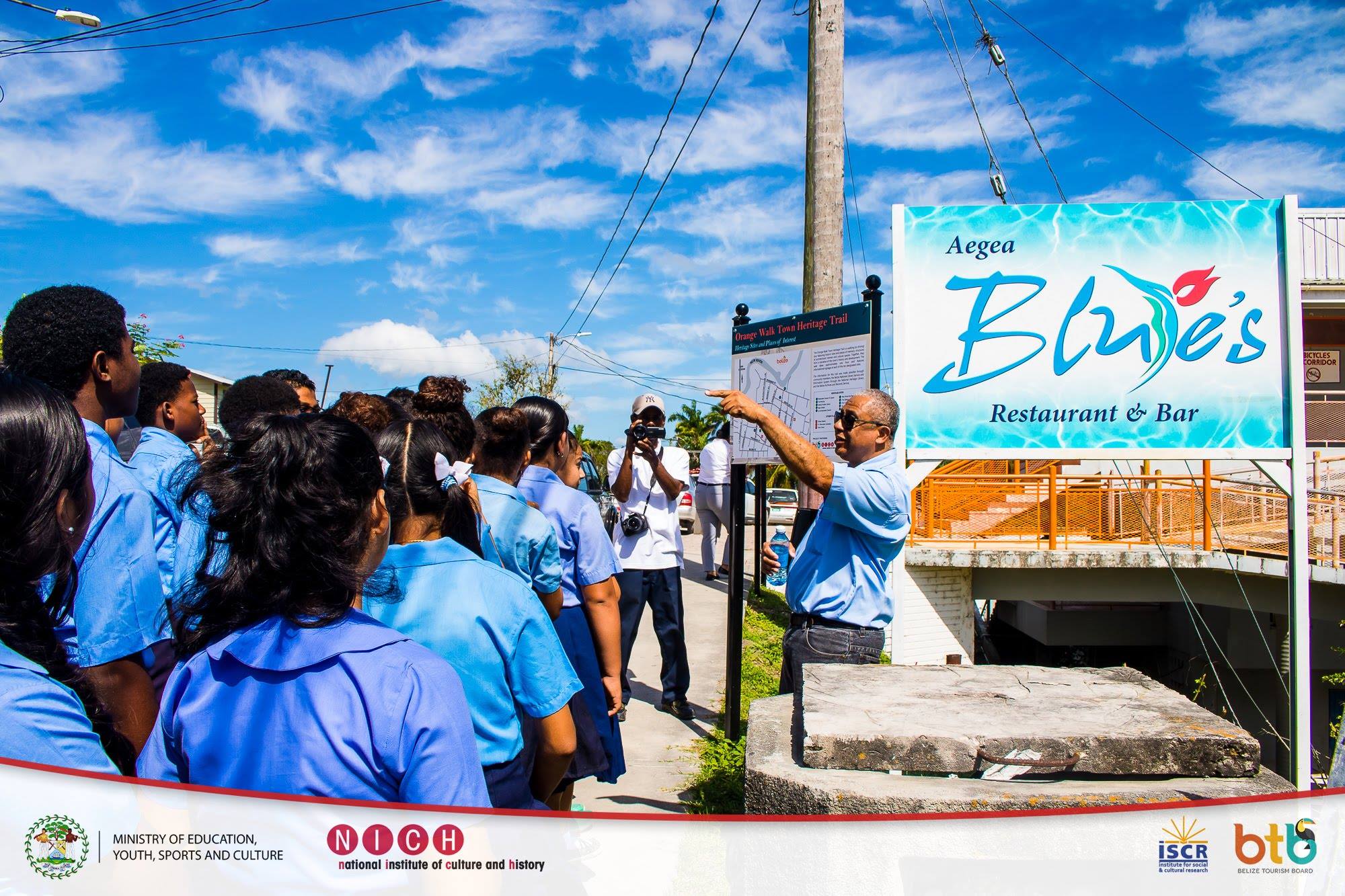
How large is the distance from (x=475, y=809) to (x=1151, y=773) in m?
1.59

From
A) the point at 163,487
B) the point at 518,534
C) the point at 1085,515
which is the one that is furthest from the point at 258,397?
the point at 1085,515

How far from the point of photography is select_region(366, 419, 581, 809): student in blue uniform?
1.81 meters

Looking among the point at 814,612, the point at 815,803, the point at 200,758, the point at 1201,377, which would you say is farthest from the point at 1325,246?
the point at 200,758

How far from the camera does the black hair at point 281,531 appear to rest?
1325 millimetres

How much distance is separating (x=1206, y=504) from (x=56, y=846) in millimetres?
11101

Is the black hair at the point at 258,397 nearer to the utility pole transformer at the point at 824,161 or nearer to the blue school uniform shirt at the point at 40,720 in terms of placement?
the blue school uniform shirt at the point at 40,720

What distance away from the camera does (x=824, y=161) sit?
16.7 feet

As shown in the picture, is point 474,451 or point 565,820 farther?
point 474,451

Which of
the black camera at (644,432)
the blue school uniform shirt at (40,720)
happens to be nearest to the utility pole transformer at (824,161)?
the black camera at (644,432)

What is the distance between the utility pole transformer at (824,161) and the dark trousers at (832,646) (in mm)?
2364

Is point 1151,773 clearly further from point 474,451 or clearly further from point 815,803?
point 474,451

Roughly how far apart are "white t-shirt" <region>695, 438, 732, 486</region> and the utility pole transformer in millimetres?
4065

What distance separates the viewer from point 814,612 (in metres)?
3.20

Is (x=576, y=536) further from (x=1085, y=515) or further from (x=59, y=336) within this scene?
(x=1085, y=515)
